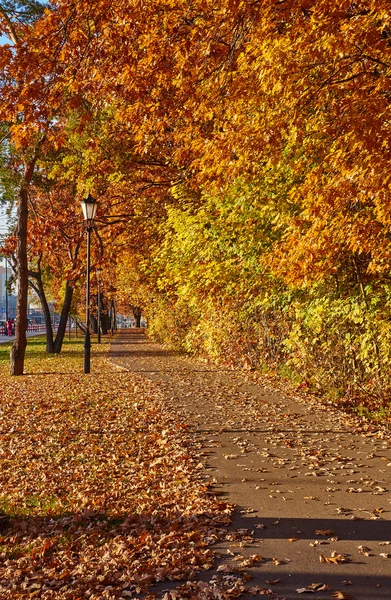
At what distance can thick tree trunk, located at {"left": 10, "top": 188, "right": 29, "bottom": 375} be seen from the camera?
18875mm

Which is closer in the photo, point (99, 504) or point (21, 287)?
point (99, 504)

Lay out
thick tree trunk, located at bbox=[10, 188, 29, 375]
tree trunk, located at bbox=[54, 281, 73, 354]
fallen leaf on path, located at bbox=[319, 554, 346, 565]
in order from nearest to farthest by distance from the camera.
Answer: fallen leaf on path, located at bbox=[319, 554, 346, 565]
thick tree trunk, located at bbox=[10, 188, 29, 375]
tree trunk, located at bbox=[54, 281, 73, 354]

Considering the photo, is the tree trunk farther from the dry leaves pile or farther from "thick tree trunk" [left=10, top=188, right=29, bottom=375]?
the dry leaves pile

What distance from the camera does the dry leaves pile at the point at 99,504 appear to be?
4.84m

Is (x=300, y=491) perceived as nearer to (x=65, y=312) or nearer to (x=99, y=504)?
(x=99, y=504)

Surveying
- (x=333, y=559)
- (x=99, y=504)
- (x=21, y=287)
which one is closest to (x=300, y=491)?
(x=333, y=559)

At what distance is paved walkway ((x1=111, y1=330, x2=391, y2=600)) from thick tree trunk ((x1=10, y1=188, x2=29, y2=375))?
806 centimetres

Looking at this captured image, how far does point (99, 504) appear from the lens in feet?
21.5

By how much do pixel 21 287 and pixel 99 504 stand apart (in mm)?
13588

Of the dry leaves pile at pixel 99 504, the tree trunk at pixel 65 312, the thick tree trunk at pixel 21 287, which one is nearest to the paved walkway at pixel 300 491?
the dry leaves pile at pixel 99 504

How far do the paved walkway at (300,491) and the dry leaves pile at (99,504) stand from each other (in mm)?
359

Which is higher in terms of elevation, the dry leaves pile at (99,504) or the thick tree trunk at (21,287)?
the thick tree trunk at (21,287)

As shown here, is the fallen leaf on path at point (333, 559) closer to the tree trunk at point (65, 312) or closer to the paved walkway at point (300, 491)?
the paved walkway at point (300, 491)

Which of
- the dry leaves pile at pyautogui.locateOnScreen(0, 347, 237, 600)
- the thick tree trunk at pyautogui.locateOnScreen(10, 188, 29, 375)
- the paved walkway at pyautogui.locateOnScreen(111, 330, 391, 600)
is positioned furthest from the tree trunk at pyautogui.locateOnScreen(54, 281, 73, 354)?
the paved walkway at pyautogui.locateOnScreen(111, 330, 391, 600)
